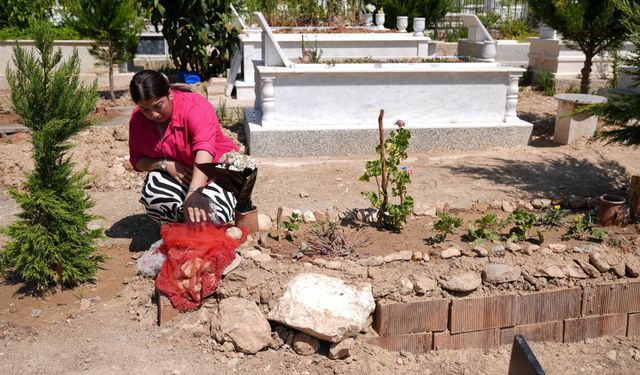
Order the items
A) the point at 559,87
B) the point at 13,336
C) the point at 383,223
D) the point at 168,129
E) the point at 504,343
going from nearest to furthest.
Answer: the point at 13,336 < the point at 504,343 < the point at 168,129 < the point at 383,223 < the point at 559,87

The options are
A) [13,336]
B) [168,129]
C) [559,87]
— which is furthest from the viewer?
[559,87]

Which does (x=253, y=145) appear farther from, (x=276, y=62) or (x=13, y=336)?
(x=13, y=336)

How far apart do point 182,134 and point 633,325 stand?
2.94 meters

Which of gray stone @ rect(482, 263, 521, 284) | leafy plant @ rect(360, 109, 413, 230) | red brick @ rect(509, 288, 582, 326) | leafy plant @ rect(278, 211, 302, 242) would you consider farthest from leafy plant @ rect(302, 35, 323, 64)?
red brick @ rect(509, 288, 582, 326)

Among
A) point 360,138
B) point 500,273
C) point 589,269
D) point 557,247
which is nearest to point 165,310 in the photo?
point 500,273

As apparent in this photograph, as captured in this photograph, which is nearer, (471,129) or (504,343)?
(504,343)

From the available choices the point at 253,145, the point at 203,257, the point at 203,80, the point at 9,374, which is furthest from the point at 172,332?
the point at 203,80

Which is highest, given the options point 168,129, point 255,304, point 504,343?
point 168,129

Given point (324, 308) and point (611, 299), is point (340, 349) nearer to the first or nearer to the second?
point (324, 308)

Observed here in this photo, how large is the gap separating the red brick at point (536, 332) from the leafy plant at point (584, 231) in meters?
0.64

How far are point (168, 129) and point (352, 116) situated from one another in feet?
11.5

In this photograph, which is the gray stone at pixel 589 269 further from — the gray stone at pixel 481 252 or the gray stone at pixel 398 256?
the gray stone at pixel 398 256

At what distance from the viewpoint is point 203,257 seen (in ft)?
11.8

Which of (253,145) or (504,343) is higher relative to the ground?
(253,145)
